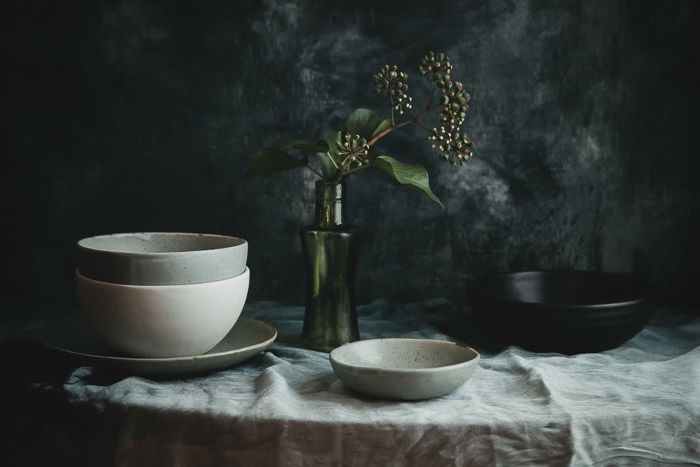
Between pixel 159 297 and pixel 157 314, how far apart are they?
0.07ft

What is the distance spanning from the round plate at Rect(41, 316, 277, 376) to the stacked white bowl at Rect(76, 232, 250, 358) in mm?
24

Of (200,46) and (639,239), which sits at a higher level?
(200,46)

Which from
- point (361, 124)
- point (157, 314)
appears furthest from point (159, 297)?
point (361, 124)

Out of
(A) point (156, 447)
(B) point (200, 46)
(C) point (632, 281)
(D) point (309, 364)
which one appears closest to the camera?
(A) point (156, 447)

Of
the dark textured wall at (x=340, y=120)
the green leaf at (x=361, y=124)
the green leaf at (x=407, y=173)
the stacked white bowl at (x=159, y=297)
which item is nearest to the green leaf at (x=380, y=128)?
the green leaf at (x=361, y=124)

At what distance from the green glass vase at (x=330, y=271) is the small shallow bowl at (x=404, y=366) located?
0.42 feet

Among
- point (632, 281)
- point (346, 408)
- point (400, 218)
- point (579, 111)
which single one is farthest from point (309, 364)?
point (579, 111)

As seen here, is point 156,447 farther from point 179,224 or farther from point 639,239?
point 639,239

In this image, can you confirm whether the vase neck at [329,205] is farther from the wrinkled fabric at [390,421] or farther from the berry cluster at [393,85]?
the wrinkled fabric at [390,421]

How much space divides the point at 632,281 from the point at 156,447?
31.8 inches

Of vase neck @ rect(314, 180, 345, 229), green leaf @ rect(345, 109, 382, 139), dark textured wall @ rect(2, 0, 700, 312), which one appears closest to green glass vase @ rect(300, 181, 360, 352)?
vase neck @ rect(314, 180, 345, 229)

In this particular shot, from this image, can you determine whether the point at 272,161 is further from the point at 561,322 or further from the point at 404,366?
the point at 561,322

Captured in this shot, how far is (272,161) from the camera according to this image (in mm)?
1017

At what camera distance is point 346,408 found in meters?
0.75
